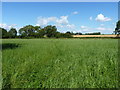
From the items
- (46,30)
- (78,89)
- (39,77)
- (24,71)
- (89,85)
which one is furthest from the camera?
(46,30)

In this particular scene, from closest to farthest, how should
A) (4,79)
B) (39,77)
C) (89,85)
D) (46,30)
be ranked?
(89,85) → (4,79) → (39,77) → (46,30)

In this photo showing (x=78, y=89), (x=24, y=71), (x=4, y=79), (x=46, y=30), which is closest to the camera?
(x=78, y=89)

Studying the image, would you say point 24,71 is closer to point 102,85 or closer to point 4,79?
point 4,79

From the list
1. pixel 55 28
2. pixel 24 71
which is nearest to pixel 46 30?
pixel 55 28

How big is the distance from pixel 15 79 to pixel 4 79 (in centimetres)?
29

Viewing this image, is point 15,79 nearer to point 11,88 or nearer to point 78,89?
point 11,88

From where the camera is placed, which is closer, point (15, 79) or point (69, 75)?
point (15, 79)

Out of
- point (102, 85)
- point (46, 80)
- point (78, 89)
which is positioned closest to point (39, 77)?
point (46, 80)

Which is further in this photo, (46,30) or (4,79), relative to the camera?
(46,30)

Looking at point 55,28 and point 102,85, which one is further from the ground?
point 55,28

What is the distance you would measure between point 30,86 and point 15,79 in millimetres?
619

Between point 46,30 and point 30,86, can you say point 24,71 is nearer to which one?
point 30,86

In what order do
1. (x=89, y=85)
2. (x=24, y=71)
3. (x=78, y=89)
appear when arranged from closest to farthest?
(x=78, y=89), (x=89, y=85), (x=24, y=71)

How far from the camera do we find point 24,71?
12.3 ft
